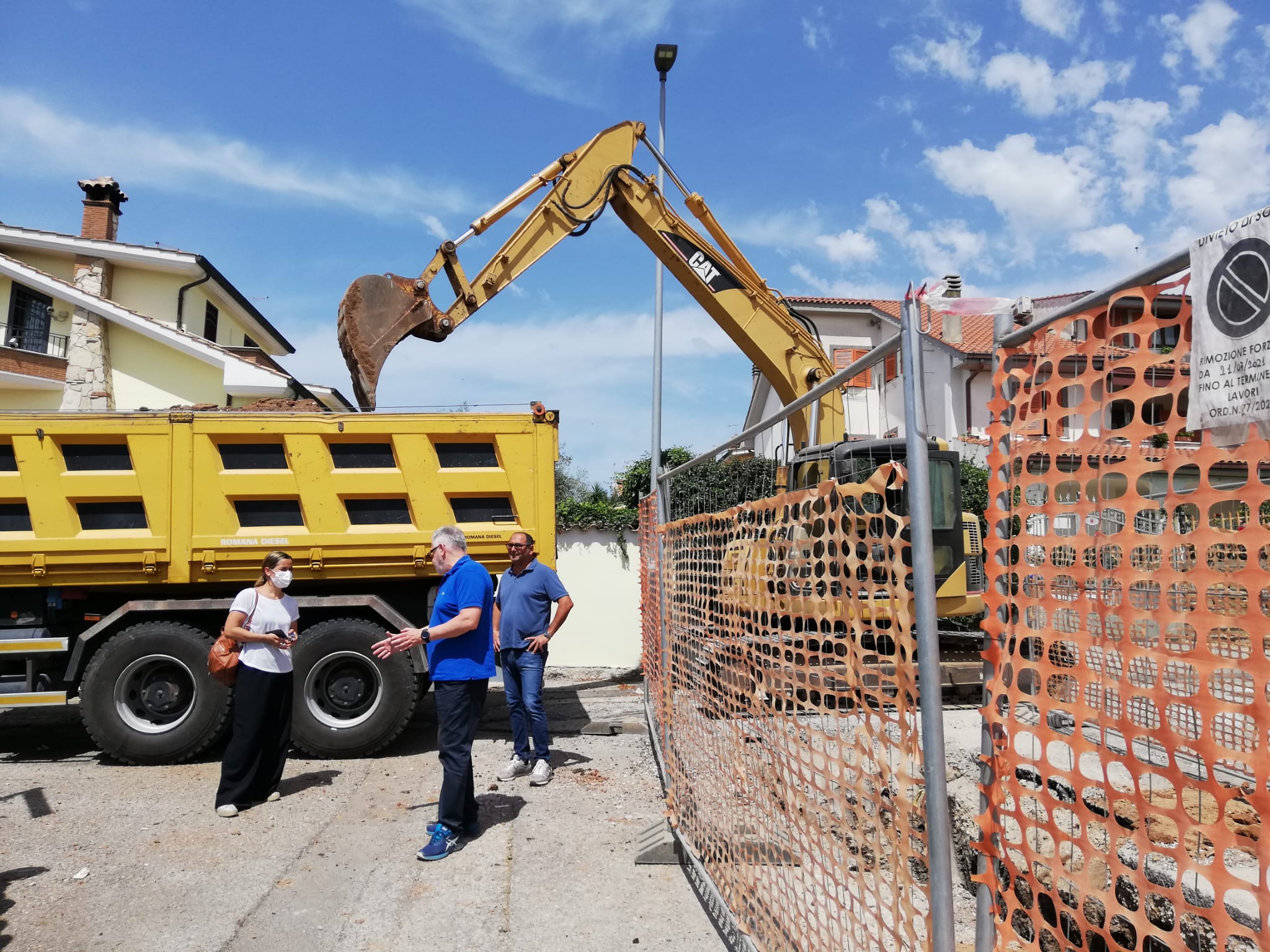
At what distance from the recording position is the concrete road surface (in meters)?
3.72

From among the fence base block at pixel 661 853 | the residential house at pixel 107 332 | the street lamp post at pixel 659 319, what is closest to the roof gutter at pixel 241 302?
the residential house at pixel 107 332

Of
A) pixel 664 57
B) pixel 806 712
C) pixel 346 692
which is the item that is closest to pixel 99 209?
pixel 664 57

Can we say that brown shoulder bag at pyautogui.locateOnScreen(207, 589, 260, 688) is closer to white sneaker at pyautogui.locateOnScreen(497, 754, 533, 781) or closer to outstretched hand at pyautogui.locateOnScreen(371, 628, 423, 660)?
outstretched hand at pyautogui.locateOnScreen(371, 628, 423, 660)

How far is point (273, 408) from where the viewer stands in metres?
7.17

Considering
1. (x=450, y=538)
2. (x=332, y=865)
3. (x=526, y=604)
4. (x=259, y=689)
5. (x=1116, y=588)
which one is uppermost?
(x=450, y=538)

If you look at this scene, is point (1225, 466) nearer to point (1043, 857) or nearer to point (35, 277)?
point (1043, 857)

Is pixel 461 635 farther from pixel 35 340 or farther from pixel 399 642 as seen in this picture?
pixel 35 340

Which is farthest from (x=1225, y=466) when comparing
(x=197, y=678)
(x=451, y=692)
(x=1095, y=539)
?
(x=197, y=678)

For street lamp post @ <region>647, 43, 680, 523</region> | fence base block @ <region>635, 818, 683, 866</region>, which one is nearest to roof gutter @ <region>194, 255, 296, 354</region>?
street lamp post @ <region>647, 43, 680, 523</region>

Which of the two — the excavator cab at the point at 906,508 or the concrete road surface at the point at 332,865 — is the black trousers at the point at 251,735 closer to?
the concrete road surface at the point at 332,865

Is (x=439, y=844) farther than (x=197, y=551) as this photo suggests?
No

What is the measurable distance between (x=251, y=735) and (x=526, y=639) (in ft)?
6.29

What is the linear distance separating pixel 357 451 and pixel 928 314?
5.62m

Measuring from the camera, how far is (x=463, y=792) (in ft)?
15.4
